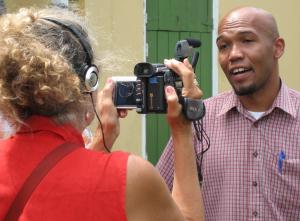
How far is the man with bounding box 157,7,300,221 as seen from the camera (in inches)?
97.2

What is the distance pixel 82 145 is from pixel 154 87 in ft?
1.65

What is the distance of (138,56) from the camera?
19.7ft

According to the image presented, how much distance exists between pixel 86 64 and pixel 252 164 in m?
1.15

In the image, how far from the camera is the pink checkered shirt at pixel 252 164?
2453mm

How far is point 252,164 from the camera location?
8.36ft

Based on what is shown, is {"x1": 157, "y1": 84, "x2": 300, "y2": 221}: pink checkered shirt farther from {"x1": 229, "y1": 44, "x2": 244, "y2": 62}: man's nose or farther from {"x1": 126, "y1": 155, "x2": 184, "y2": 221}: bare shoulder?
{"x1": 126, "y1": 155, "x2": 184, "y2": 221}: bare shoulder

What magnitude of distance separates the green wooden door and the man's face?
3.55 meters

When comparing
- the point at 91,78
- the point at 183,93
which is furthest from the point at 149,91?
the point at 91,78

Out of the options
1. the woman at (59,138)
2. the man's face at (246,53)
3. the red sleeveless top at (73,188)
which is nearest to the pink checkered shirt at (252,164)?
the man's face at (246,53)

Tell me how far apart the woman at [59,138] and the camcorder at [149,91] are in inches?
14.4

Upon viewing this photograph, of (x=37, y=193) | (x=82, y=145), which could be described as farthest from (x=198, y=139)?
(x=37, y=193)

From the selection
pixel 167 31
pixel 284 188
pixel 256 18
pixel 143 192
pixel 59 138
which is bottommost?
pixel 284 188

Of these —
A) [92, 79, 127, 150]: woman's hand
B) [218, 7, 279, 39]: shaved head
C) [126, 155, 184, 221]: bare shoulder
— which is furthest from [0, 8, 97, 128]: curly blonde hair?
[218, 7, 279, 39]: shaved head

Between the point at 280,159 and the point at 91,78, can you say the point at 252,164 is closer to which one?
the point at 280,159
